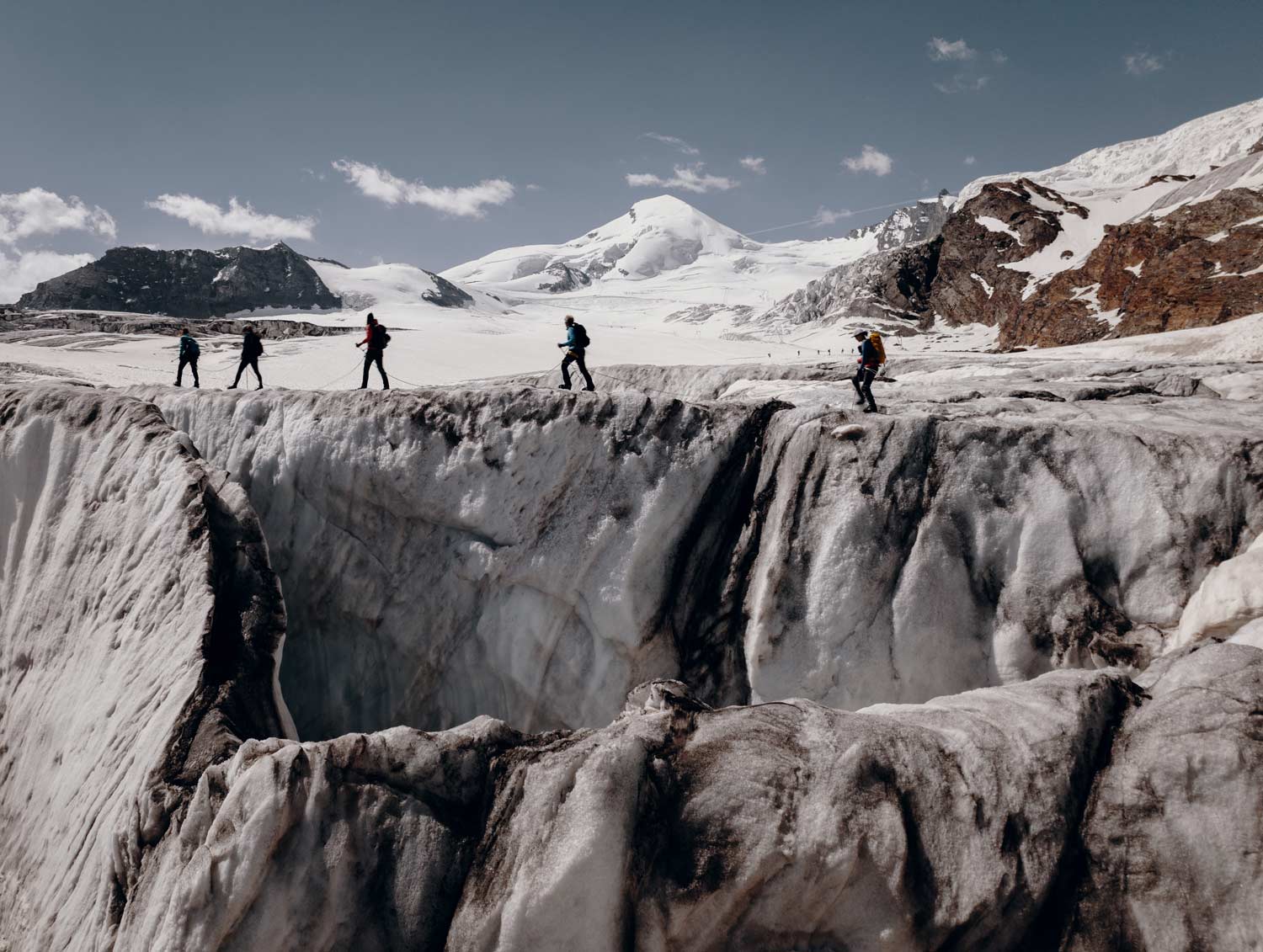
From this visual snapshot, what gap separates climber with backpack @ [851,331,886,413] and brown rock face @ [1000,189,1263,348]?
72.0 ft

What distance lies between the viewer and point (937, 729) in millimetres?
4582

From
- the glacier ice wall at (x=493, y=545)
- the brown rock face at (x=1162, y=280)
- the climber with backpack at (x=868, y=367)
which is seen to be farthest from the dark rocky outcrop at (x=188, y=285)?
the climber with backpack at (x=868, y=367)

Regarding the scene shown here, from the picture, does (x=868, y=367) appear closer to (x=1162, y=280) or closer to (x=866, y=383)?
(x=866, y=383)

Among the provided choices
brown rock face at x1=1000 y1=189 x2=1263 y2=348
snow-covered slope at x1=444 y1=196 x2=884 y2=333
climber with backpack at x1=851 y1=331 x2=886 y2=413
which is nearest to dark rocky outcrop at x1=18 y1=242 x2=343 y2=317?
snow-covered slope at x1=444 y1=196 x2=884 y2=333

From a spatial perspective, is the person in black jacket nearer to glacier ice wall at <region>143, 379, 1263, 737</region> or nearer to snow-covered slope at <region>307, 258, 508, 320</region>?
glacier ice wall at <region>143, 379, 1263, 737</region>

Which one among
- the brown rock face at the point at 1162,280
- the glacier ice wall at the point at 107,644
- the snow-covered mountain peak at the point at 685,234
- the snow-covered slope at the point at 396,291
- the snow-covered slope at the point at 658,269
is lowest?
the glacier ice wall at the point at 107,644

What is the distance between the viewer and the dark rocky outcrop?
6156 cm

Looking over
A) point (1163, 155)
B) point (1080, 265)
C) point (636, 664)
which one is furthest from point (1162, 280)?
point (1163, 155)

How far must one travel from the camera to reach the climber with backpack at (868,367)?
852 centimetres

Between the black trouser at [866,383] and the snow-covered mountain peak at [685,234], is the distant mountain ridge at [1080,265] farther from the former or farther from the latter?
the snow-covered mountain peak at [685,234]

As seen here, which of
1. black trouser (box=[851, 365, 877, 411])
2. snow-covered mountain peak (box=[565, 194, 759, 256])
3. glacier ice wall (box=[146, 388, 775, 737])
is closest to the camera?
glacier ice wall (box=[146, 388, 775, 737])

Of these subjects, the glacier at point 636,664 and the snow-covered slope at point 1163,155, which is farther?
the snow-covered slope at point 1163,155

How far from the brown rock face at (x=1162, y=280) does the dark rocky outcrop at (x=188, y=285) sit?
6201 centimetres

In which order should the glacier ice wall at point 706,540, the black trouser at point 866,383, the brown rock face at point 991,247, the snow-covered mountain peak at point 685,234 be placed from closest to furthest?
the glacier ice wall at point 706,540 < the black trouser at point 866,383 < the brown rock face at point 991,247 < the snow-covered mountain peak at point 685,234
